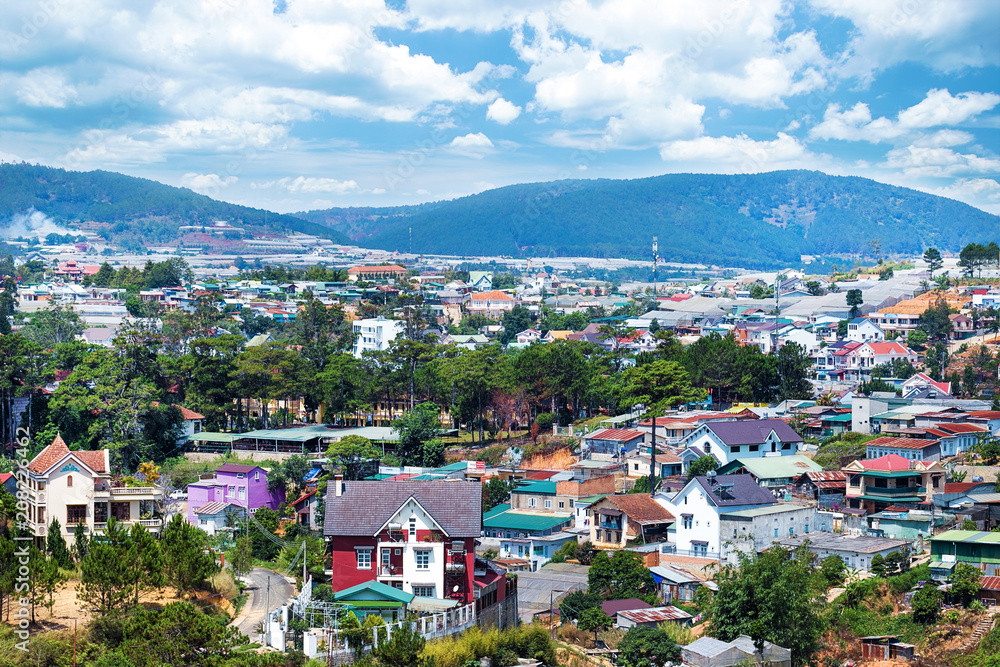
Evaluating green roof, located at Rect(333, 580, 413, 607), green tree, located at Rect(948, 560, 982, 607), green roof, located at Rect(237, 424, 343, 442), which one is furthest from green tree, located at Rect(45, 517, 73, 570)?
green roof, located at Rect(237, 424, 343, 442)

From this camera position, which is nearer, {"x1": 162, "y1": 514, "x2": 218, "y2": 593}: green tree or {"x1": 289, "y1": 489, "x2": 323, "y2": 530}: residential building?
{"x1": 162, "y1": 514, "x2": 218, "y2": 593}: green tree

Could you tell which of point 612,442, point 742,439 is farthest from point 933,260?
point 742,439

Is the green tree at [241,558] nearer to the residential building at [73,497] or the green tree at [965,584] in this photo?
the residential building at [73,497]

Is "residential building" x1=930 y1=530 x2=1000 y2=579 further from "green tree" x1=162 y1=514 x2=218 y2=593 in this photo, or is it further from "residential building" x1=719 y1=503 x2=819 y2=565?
"green tree" x1=162 y1=514 x2=218 y2=593

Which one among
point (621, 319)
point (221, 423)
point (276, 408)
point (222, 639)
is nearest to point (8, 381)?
point (221, 423)

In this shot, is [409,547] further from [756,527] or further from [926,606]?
[926,606]

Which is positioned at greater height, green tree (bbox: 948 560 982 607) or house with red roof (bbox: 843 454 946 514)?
house with red roof (bbox: 843 454 946 514)
